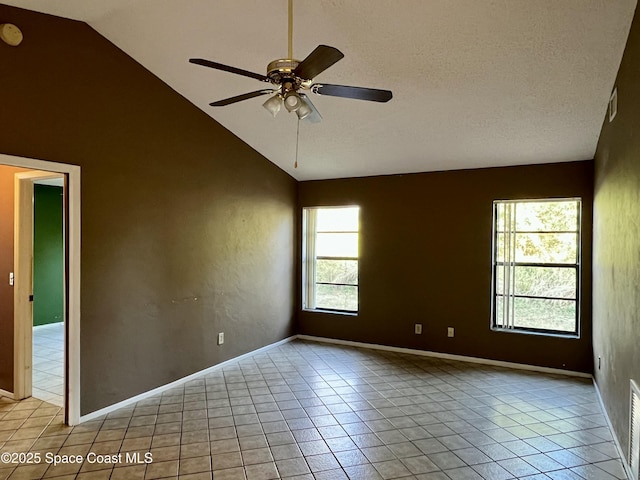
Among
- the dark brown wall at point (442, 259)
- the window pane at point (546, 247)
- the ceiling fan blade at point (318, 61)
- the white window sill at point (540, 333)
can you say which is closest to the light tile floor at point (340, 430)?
the white window sill at point (540, 333)

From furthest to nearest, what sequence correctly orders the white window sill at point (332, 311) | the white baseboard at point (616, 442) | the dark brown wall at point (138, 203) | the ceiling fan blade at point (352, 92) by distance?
the white window sill at point (332, 311)
the dark brown wall at point (138, 203)
the white baseboard at point (616, 442)
the ceiling fan blade at point (352, 92)

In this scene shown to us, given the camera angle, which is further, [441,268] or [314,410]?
[441,268]

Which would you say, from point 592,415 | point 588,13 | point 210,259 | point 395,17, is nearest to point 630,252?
point 588,13

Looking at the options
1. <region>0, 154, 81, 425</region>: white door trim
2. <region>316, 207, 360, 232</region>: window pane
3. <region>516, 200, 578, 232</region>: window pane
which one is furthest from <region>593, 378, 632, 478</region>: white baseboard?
<region>0, 154, 81, 425</region>: white door trim

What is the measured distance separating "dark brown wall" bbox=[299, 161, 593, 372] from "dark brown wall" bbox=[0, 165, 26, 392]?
366cm

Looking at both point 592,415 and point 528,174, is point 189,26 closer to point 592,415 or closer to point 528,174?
point 528,174

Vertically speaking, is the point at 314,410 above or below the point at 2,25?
below

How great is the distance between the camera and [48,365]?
472 cm

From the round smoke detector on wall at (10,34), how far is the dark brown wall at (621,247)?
3.85 metres

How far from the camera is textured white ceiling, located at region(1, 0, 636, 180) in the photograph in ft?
8.52

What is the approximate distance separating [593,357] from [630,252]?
7.86 feet

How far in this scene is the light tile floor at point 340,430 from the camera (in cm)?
256

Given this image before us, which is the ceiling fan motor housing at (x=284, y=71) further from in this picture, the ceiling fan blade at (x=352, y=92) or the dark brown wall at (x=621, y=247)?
the dark brown wall at (x=621, y=247)

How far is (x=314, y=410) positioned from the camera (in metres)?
3.46
